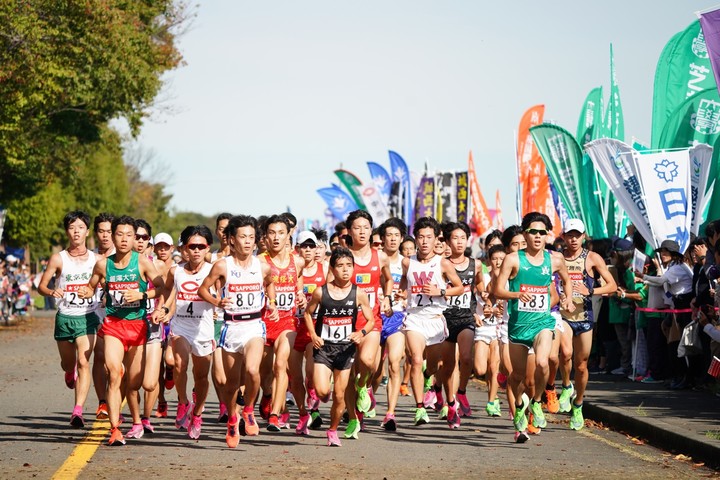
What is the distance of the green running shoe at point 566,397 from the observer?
46.0 ft

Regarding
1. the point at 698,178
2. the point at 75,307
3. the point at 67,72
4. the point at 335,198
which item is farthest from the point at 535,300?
the point at 335,198

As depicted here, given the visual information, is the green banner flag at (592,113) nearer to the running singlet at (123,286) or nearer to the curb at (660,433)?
the curb at (660,433)

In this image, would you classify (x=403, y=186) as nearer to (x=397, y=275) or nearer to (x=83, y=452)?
(x=397, y=275)

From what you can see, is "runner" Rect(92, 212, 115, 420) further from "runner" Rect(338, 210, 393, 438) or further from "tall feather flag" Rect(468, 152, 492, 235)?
"tall feather flag" Rect(468, 152, 492, 235)

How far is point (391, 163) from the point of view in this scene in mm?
46938

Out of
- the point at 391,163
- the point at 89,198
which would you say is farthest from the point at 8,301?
the point at 89,198

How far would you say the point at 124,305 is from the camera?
1169 cm

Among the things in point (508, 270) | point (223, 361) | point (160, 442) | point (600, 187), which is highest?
point (600, 187)

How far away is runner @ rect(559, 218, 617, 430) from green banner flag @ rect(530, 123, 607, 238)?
9.14m

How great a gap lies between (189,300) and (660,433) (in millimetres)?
4676

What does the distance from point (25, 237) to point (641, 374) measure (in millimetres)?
57030

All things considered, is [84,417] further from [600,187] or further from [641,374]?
[600,187]

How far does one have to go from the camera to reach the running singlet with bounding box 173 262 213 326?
12.4m

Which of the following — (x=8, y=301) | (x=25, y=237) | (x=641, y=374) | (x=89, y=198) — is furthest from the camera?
(x=89, y=198)
